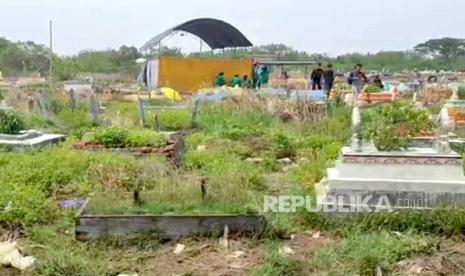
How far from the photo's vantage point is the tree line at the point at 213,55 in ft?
112

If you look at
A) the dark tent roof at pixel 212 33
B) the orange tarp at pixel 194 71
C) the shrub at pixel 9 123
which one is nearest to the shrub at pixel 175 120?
the shrub at pixel 9 123

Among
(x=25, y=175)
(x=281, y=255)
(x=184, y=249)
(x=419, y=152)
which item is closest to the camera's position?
(x=281, y=255)

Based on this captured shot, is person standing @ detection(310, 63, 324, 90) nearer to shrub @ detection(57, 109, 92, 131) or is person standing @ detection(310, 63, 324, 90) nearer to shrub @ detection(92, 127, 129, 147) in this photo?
shrub @ detection(57, 109, 92, 131)

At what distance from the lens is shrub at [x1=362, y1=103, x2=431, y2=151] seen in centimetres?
702

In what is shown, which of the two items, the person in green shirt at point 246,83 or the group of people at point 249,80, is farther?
the group of people at point 249,80

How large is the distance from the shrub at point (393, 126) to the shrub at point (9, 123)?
5.76m

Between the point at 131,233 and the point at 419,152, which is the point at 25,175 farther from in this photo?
the point at 419,152

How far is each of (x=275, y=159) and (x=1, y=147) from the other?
417 cm

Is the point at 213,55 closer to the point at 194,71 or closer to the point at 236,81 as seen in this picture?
the point at 194,71

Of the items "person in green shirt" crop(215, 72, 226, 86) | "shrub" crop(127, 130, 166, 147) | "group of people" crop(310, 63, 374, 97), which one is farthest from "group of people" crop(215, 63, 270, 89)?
"shrub" crop(127, 130, 166, 147)

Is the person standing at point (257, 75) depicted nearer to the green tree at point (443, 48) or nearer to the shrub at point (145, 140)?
the shrub at point (145, 140)

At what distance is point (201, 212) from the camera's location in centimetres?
650

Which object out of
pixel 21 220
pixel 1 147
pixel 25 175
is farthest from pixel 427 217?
pixel 1 147

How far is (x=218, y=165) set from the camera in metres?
9.15
